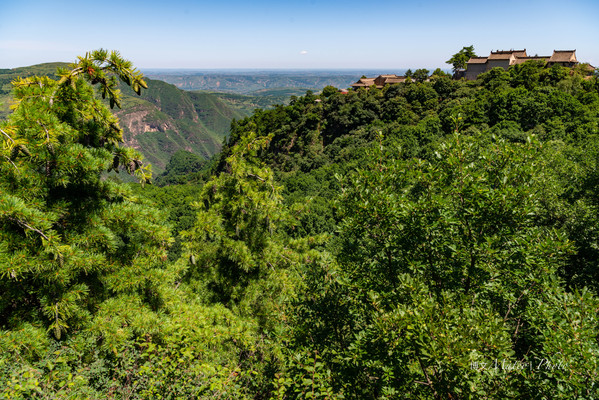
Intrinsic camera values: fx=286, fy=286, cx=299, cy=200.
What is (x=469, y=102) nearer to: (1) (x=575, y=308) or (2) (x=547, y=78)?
(2) (x=547, y=78)

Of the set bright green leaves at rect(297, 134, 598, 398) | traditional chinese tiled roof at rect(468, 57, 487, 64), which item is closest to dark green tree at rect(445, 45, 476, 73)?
traditional chinese tiled roof at rect(468, 57, 487, 64)

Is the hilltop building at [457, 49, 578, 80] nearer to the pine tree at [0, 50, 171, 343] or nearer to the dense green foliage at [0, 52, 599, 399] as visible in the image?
the dense green foliage at [0, 52, 599, 399]

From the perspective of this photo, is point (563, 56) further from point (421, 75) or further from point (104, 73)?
point (104, 73)

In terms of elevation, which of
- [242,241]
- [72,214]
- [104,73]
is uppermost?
[104,73]

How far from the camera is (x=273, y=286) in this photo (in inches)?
331

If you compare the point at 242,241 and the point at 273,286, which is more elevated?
the point at 242,241

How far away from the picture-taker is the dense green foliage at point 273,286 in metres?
3.96

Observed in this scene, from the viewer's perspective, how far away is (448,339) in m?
A: 3.73

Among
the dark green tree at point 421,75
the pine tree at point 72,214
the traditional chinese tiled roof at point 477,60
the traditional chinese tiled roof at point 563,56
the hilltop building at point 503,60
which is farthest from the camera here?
the traditional chinese tiled roof at point 477,60

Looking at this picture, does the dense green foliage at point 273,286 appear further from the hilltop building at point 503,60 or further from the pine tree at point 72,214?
the hilltop building at point 503,60

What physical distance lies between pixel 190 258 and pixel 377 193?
17.8ft

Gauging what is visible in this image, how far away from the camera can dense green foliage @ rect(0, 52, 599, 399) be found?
3957 mm

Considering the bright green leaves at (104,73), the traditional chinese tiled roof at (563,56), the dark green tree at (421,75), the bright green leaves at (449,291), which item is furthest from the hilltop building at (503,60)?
the bright green leaves at (104,73)

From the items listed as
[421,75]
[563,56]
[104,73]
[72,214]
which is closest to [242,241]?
[72,214]
